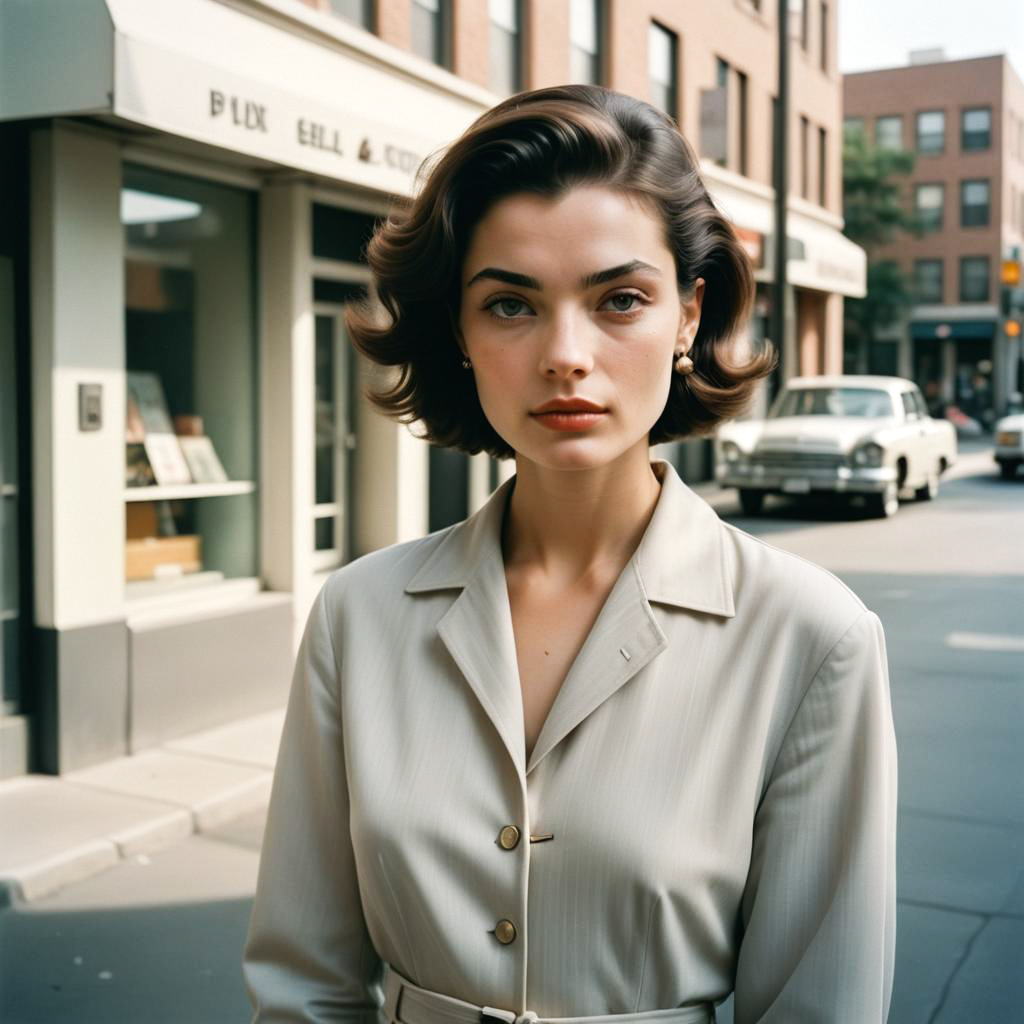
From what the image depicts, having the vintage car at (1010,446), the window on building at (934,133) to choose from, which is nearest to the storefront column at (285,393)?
the vintage car at (1010,446)

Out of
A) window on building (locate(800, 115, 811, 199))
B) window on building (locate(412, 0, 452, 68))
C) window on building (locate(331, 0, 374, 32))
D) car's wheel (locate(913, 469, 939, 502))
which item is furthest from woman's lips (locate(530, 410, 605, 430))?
window on building (locate(800, 115, 811, 199))

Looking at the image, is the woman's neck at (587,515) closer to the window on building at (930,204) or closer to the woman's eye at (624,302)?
the woman's eye at (624,302)

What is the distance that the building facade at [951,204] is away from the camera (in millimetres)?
54219

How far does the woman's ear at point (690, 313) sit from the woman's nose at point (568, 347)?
234mm

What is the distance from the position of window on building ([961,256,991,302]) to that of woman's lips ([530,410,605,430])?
5630 cm

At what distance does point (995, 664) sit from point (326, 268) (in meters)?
5.33

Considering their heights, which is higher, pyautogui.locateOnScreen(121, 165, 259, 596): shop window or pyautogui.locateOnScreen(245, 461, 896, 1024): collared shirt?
pyautogui.locateOnScreen(121, 165, 259, 596): shop window

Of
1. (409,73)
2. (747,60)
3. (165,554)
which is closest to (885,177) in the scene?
(747,60)

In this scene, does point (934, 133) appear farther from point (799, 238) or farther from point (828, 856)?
point (828, 856)

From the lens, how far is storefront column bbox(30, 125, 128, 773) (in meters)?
6.57

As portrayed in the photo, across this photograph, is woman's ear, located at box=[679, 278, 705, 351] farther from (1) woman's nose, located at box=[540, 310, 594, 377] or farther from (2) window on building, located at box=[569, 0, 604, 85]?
(2) window on building, located at box=[569, 0, 604, 85]

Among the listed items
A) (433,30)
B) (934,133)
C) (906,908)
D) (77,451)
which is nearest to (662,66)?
(433,30)

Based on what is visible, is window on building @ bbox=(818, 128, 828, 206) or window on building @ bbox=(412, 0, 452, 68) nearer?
window on building @ bbox=(412, 0, 452, 68)

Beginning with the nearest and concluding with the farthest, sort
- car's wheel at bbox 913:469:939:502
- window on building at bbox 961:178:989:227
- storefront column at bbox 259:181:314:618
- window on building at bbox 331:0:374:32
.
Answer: storefront column at bbox 259:181:314:618
window on building at bbox 331:0:374:32
car's wheel at bbox 913:469:939:502
window on building at bbox 961:178:989:227
